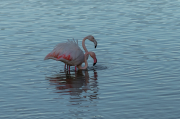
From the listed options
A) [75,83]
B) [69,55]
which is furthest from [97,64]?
[75,83]

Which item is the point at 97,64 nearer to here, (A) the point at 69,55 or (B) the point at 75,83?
(A) the point at 69,55

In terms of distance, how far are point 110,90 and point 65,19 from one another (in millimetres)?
10053

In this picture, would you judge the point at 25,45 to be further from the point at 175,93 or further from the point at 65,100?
the point at 175,93

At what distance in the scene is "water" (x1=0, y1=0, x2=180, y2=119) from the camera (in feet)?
31.3

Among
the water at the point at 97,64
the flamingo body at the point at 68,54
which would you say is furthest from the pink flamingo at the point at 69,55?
the water at the point at 97,64

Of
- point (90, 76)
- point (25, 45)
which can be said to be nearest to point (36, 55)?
point (25, 45)

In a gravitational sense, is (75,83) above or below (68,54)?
below

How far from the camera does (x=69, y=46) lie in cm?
1347

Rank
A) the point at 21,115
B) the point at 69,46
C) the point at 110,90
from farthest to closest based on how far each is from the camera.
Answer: the point at 69,46
the point at 110,90
the point at 21,115

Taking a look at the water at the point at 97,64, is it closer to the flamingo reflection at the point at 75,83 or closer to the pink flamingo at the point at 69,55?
the flamingo reflection at the point at 75,83

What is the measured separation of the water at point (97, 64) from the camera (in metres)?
9.54

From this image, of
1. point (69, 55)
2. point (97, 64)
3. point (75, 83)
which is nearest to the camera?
point (75, 83)

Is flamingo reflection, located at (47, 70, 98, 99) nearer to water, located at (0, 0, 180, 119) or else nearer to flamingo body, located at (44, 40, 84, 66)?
water, located at (0, 0, 180, 119)

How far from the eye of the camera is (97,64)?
13.8 metres
